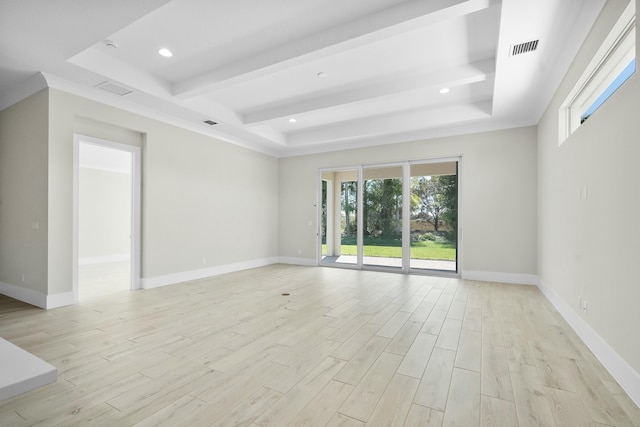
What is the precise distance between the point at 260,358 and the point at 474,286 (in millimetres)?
4230

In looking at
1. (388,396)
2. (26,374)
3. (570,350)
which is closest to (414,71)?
(570,350)

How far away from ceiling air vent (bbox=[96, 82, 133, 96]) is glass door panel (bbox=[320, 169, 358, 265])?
4.55 metres

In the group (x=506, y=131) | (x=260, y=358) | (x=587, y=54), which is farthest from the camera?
(x=506, y=131)

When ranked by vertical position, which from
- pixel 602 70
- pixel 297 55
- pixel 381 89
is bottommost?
pixel 602 70

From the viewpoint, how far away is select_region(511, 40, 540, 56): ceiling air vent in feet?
10.1

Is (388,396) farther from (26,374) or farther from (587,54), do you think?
(587,54)

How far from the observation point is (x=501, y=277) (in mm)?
5582

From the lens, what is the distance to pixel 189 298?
4379mm

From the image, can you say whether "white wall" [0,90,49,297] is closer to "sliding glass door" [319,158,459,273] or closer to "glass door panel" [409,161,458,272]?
"sliding glass door" [319,158,459,273]

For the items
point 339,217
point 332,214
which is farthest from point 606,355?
point 332,214

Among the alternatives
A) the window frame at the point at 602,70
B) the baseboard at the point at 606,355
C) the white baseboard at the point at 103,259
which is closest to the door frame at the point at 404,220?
the window frame at the point at 602,70

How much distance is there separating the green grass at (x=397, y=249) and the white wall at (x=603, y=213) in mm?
2286

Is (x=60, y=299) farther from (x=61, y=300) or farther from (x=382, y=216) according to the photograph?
(x=382, y=216)

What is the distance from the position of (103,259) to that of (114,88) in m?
6.44
